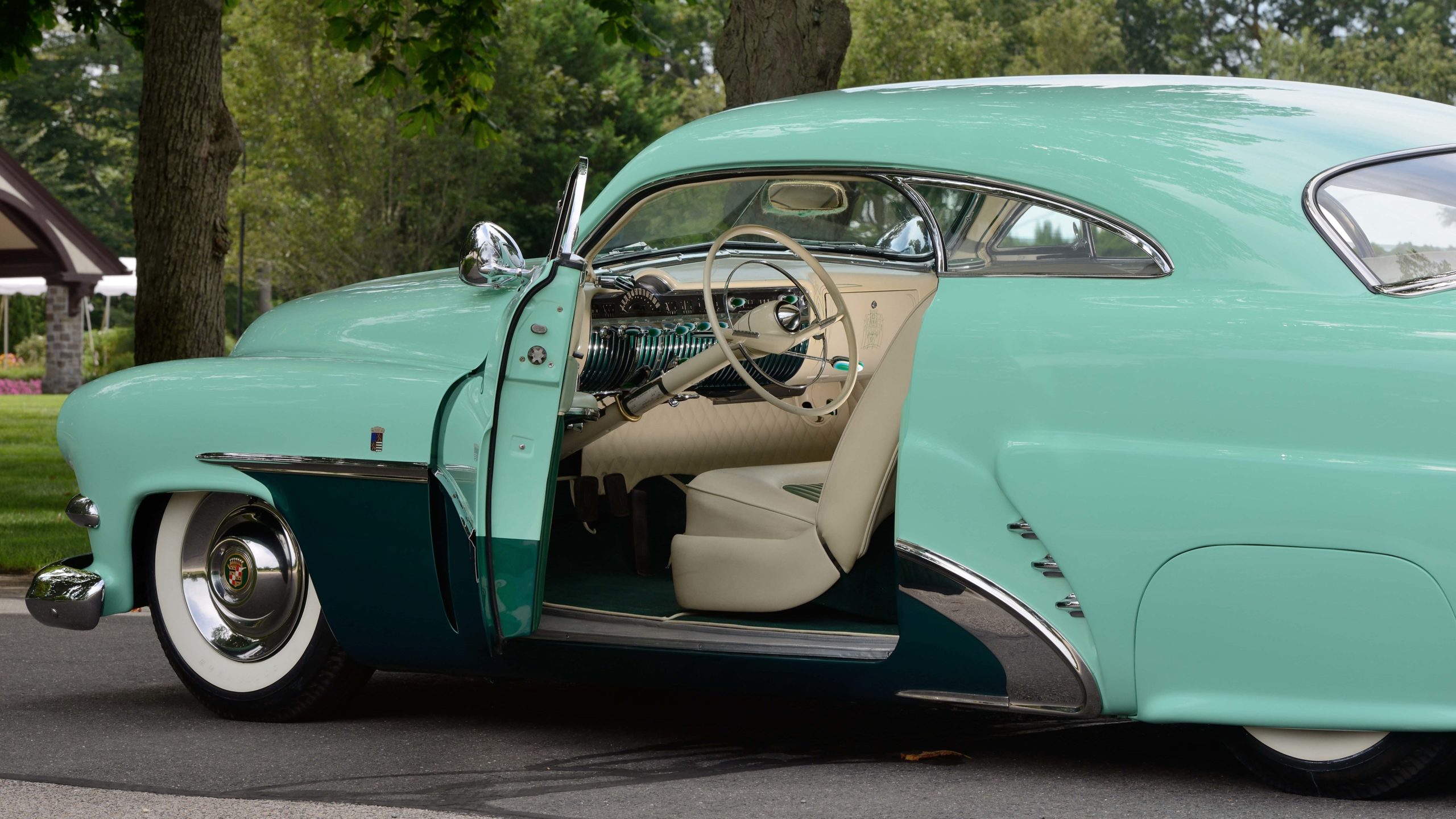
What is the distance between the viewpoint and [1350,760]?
11.2 ft

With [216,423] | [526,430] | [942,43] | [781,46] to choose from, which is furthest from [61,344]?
[526,430]

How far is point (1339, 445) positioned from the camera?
127 inches

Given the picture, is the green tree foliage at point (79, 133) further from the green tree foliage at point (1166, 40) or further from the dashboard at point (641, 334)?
the dashboard at point (641, 334)

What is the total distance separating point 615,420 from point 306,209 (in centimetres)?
2626

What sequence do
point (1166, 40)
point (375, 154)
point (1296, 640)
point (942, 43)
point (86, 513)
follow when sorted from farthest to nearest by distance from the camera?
point (1166, 40), point (375, 154), point (942, 43), point (86, 513), point (1296, 640)

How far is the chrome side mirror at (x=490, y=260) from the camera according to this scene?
13.6ft

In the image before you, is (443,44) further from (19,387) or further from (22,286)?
(22,286)

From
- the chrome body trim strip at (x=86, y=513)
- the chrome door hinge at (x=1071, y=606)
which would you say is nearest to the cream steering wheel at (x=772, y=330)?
the chrome door hinge at (x=1071, y=606)

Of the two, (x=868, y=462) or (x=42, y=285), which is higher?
(x=868, y=462)

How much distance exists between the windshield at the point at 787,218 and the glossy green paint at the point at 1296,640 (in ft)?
4.47

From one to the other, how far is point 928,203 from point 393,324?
5.08ft

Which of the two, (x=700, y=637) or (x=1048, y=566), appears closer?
(x=1048, y=566)

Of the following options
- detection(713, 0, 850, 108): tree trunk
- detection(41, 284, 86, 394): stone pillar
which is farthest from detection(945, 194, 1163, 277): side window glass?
detection(41, 284, 86, 394): stone pillar

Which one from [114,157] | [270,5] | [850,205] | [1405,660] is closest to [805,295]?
[850,205]
